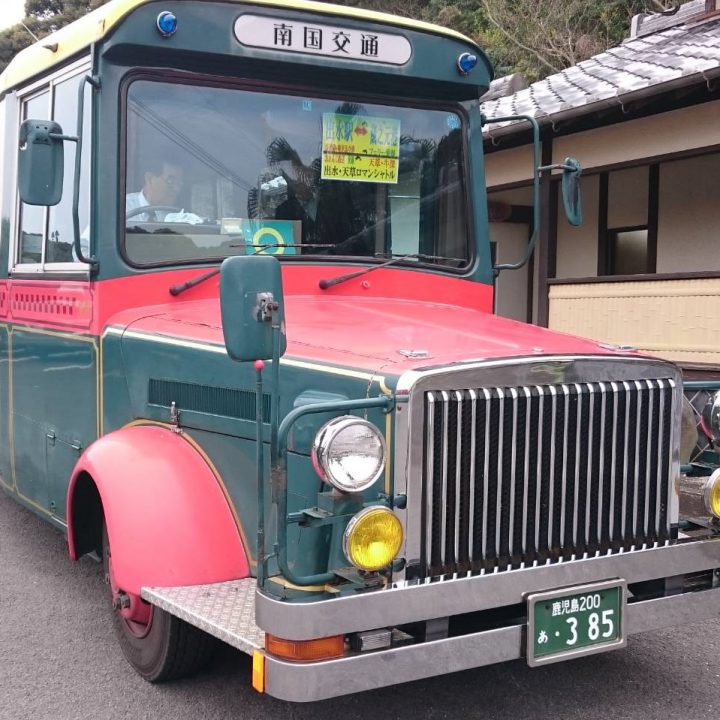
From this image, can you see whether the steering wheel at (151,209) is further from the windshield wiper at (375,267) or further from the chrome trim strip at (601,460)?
the chrome trim strip at (601,460)

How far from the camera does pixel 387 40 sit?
4543 millimetres

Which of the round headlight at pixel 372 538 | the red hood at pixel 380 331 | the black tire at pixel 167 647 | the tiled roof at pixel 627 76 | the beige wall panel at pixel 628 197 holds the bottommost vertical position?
the black tire at pixel 167 647

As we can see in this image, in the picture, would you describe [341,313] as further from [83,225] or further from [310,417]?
[83,225]

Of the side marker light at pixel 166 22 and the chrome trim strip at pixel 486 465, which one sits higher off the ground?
the side marker light at pixel 166 22

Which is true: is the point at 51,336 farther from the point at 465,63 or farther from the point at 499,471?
the point at 499,471

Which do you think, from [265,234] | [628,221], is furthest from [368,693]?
[628,221]

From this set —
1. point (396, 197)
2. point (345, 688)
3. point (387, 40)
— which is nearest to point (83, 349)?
point (396, 197)

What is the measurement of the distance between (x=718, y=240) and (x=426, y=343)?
8.68 m

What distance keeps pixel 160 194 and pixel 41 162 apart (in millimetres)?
501

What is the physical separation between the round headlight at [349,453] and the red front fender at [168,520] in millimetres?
743

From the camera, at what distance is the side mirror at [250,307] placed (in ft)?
9.27

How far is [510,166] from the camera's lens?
1193 centimetres


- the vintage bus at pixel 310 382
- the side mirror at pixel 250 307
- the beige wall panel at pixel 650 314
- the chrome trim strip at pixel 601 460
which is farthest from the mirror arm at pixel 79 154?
the beige wall panel at pixel 650 314

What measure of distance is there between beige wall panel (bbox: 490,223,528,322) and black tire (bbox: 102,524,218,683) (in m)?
10.5
